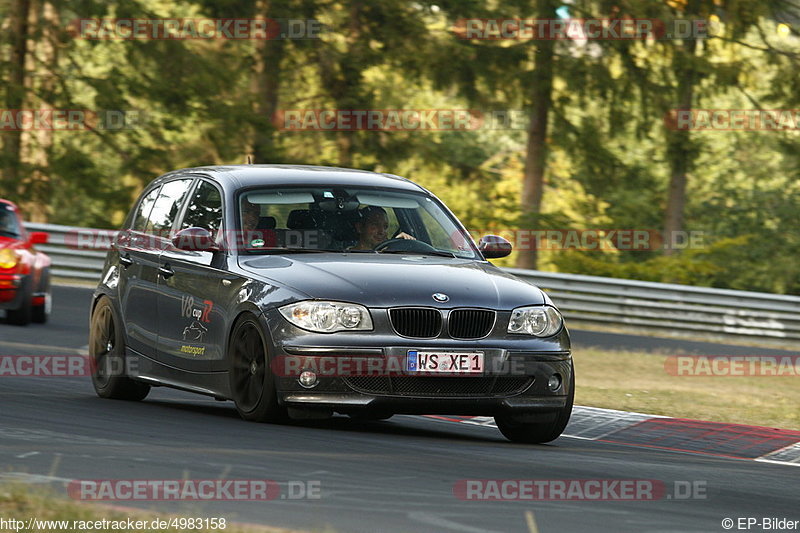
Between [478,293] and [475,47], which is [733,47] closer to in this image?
[475,47]

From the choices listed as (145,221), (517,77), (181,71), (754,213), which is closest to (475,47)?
(517,77)

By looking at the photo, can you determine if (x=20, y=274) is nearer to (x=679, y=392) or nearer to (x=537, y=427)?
(x=679, y=392)

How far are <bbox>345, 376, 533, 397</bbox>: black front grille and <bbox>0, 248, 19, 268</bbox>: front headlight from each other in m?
9.36

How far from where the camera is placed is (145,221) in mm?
11273

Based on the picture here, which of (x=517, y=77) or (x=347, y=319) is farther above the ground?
(x=517, y=77)

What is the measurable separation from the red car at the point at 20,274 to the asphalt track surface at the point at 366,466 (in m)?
6.22

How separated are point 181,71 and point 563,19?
812cm

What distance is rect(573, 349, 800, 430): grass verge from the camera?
12.9 meters
